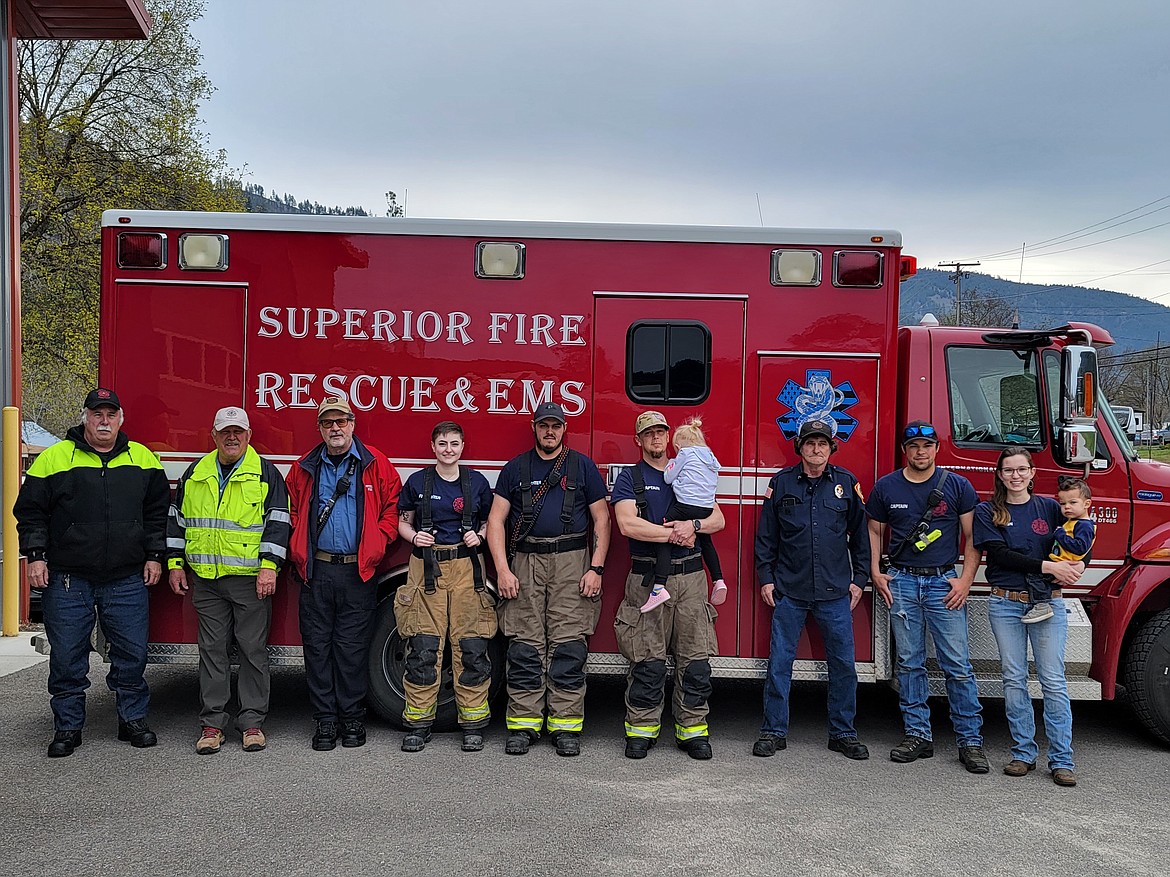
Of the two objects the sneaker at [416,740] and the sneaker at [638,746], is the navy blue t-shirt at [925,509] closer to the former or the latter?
the sneaker at [638,746]

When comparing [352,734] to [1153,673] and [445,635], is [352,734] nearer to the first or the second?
[445,635]

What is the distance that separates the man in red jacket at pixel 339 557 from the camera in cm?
546

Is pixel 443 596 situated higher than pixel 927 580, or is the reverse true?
pixel 927 580

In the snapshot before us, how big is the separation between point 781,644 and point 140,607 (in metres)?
3.70

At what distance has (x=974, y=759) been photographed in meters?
5.27

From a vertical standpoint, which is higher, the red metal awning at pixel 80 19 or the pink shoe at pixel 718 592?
the red metal awning at pixel 80 19

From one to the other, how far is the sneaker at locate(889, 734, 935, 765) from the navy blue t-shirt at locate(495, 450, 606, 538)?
85.4 inches

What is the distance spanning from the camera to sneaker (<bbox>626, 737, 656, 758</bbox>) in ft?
17.7

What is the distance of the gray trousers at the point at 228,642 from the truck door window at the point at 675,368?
98.7 inches

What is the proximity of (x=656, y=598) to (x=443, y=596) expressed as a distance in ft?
3.98

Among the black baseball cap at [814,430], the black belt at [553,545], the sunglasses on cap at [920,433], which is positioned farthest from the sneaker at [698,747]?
the sunglasses on cap at [920,433]

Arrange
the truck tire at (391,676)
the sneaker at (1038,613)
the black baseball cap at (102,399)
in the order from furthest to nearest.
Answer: the truck tire at (391,676)
the black baseball cap at (102,399)
the sneaker at (1038,613)

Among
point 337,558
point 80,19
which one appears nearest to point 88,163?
point 80,19

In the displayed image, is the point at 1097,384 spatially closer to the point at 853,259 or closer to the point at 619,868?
the point at 853,259
